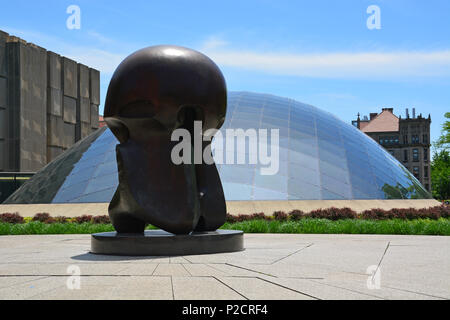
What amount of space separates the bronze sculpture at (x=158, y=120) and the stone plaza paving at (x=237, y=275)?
128 centimetres

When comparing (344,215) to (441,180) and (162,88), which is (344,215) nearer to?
(162,88)

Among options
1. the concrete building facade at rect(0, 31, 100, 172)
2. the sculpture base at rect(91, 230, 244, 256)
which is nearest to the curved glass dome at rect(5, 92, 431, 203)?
the sculpture base at rect(91, 230, 244, 256)

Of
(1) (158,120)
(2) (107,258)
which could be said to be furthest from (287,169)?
(2) (107,258)

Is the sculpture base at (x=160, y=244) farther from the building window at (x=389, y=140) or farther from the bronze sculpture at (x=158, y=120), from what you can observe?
the building window at (x=389, y=140)

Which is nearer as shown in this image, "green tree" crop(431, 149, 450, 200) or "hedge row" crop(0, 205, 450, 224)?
"hedge row" crop(0, 205, 450, 224)

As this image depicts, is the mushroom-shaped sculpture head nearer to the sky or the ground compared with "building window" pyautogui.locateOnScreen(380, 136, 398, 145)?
nearer to the ground

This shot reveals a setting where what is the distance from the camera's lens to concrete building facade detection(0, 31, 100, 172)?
5744 cm

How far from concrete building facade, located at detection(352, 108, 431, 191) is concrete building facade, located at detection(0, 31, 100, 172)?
7450cm

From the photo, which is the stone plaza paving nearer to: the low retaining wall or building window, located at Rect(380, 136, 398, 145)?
the low retaining wall

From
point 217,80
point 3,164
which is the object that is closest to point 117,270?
point 217,80

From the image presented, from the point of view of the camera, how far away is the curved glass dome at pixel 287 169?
24891 mm

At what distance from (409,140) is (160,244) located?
116644mm

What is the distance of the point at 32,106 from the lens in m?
59.8

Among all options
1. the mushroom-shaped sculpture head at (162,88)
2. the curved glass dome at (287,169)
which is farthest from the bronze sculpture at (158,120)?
the curved glass dome at (287,169)
